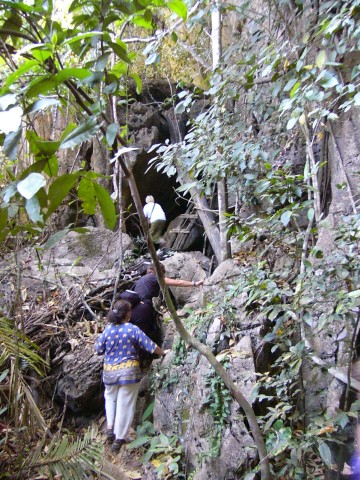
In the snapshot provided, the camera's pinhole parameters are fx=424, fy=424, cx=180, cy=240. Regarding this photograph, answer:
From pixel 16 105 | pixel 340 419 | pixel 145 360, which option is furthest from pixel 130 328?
pixel 16 105

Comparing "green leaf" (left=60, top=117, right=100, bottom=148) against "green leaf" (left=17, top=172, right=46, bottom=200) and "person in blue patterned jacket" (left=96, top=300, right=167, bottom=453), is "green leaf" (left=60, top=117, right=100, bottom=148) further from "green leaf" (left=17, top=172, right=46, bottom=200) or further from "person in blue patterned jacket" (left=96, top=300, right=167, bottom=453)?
"person in blue patterned jacket" (left=96, top=300, right=167, bottom=453)

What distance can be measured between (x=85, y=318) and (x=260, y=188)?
3945mm

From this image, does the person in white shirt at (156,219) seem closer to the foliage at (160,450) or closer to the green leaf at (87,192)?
the foliage at (160,450)

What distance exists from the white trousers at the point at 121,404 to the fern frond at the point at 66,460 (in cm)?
250

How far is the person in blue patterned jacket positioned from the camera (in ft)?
14.7

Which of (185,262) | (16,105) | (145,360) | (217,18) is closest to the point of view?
(16,105)

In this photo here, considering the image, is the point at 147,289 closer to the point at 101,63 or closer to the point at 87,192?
the point at 87,192

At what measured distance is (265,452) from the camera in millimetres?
2611

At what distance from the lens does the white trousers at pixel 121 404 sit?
4.52 m

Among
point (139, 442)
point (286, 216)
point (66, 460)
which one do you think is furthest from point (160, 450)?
point (286, 216)

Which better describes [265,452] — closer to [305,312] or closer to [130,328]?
[305,312]

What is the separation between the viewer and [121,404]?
4516 millimetres

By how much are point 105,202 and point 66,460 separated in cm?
133

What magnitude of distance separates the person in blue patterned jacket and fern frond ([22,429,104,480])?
7.93 feet
